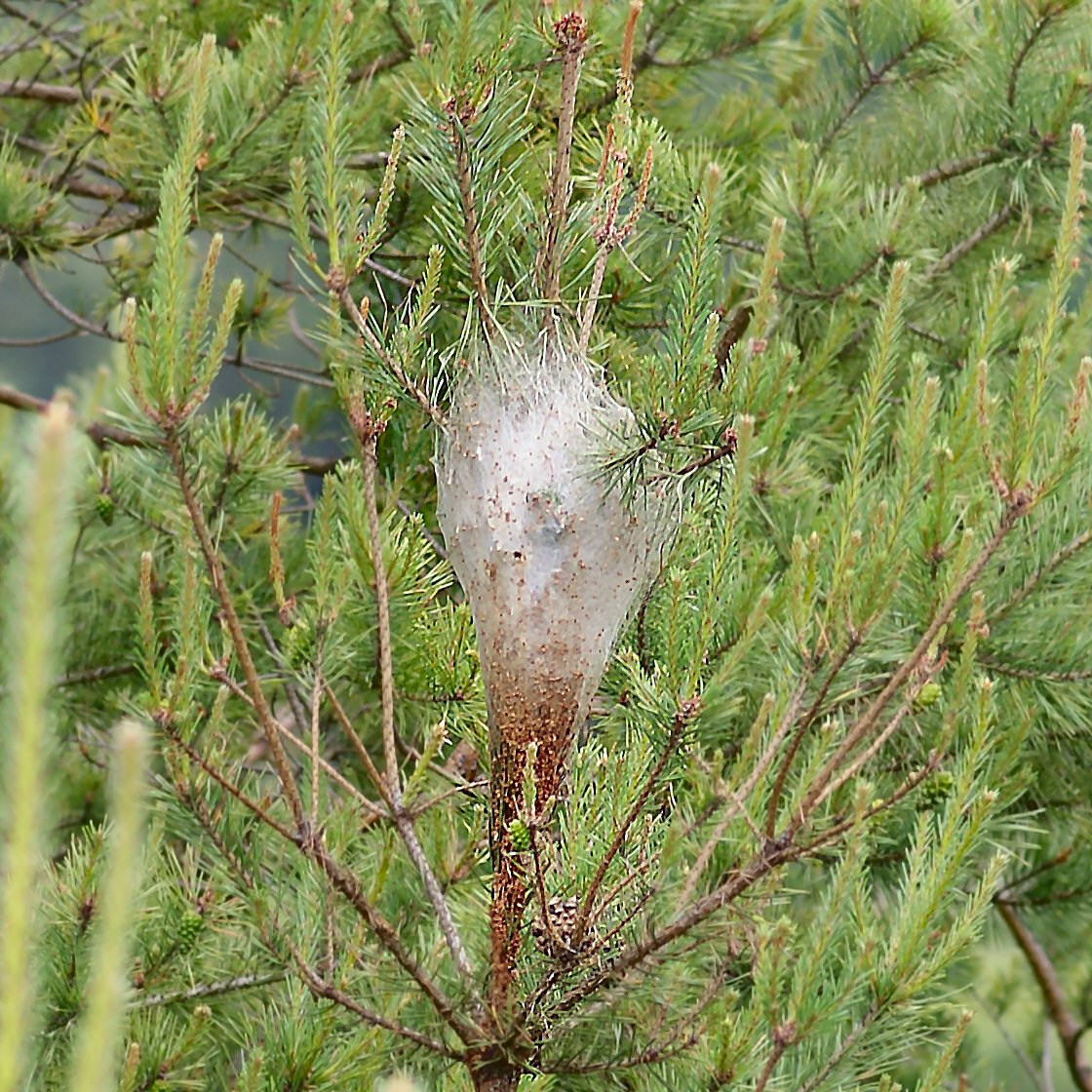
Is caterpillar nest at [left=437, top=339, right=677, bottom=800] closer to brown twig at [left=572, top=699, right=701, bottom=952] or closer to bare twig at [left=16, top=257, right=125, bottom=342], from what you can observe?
brown twig at [left=572, top=699, right=701, bottom=952]

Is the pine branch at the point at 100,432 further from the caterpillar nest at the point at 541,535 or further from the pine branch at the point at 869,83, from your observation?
the caterpillar nest at the point at 541,535

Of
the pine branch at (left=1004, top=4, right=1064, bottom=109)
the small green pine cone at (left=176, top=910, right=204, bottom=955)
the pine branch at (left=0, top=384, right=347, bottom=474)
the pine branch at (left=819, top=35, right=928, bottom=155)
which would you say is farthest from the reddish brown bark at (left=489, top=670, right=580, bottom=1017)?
the pine branch at (left=819, top=35, right=928, bottom=155)

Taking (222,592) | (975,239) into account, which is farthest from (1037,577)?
(222,592)

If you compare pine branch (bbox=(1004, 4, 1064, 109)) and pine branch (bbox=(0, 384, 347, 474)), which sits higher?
pine branch (bbox=(0, 384, 347, 474))

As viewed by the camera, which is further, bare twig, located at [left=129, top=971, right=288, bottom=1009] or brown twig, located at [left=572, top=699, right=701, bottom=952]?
bare twig, located at [left=129, top=971, right=288, bottom=1009]

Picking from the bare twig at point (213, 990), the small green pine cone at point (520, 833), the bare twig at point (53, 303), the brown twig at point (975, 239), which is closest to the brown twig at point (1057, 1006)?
the brown twig at point (975, 239)

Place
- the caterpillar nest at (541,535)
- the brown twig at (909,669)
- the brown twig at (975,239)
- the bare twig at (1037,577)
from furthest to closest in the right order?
the brown twig at (975,239), the bare twig at (1037,577), the caterpillar nest at (541,535), the brown twig at (909,669)

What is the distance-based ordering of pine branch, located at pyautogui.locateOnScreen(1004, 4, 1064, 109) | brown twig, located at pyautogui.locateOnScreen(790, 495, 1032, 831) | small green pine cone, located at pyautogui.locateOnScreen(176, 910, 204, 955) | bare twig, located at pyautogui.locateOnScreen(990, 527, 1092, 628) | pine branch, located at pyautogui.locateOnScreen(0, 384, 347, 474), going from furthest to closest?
pine branch, located at pyautogui.locateOnScreen(0, 384, 347, 474) → pine branch, located at pyautogui.locateOnScreen(1004, 4, 1064, 109) → bare twig, located at pyautogui.locateOnScreen(990, 527, 1092, 628) → small green pine cone, located at pyautogui.locateOnScreen(176, 910, 204, 955) → brown twig, located at pyautogui.locateOnScreen(790, 495, 1032, 831)

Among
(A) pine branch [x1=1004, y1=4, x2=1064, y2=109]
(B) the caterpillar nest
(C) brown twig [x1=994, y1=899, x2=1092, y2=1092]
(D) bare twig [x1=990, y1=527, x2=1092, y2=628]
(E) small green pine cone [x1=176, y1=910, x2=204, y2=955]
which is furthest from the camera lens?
(C) brown twig [x1=994, y1=899, x2=1092, y2=1092]

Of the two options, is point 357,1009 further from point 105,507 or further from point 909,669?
point 105,507

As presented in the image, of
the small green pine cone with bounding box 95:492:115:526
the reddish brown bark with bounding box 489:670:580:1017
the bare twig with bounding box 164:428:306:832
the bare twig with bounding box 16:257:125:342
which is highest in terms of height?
the bare twig with bounding box 16:257:125:342
